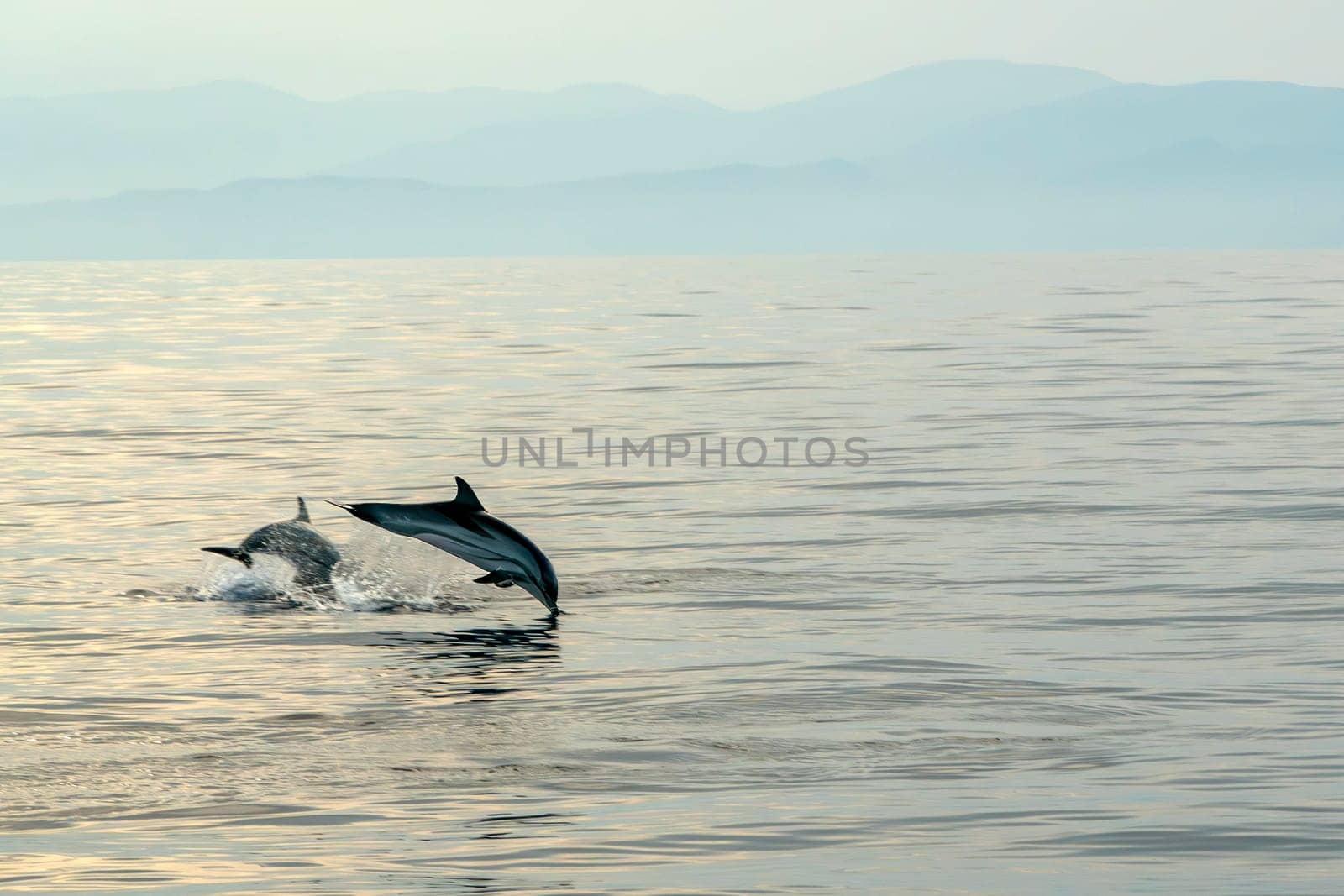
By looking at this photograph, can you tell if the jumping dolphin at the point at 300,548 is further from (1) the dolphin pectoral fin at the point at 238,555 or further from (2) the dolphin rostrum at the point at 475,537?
(2) the dolphin rostrum at the point at 475,537

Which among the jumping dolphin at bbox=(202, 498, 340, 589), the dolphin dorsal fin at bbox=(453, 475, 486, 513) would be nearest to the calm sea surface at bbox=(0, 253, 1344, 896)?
the jumping dolphin at bbox=(202, 498, 340, 589)

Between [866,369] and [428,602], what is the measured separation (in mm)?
28383

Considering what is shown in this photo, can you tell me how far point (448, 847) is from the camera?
9836 mm

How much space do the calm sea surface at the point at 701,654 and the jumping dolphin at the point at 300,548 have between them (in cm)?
29

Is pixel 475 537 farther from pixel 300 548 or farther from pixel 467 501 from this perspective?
pixel 300 548

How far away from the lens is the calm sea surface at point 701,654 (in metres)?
9.86

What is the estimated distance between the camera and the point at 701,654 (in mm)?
14750

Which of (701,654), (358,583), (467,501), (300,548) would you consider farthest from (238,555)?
(701,654)

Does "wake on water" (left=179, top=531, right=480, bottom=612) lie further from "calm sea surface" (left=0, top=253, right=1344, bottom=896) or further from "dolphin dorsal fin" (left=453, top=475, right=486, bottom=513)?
"dolphin dorsal fin" (left=453, top=475, right=486, bottom=513)

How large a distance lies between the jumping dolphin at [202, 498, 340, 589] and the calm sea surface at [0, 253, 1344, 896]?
0.95ft

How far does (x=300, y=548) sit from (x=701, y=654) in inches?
207

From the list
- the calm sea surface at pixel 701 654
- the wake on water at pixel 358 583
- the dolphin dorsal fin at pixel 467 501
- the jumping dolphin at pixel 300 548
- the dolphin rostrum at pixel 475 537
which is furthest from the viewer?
the jumping dolphin at pixel 300 548

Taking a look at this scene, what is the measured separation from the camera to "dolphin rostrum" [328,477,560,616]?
16359mm

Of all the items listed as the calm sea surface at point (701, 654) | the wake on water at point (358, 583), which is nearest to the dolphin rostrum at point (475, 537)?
the calm sea surface at point (701, 654)
